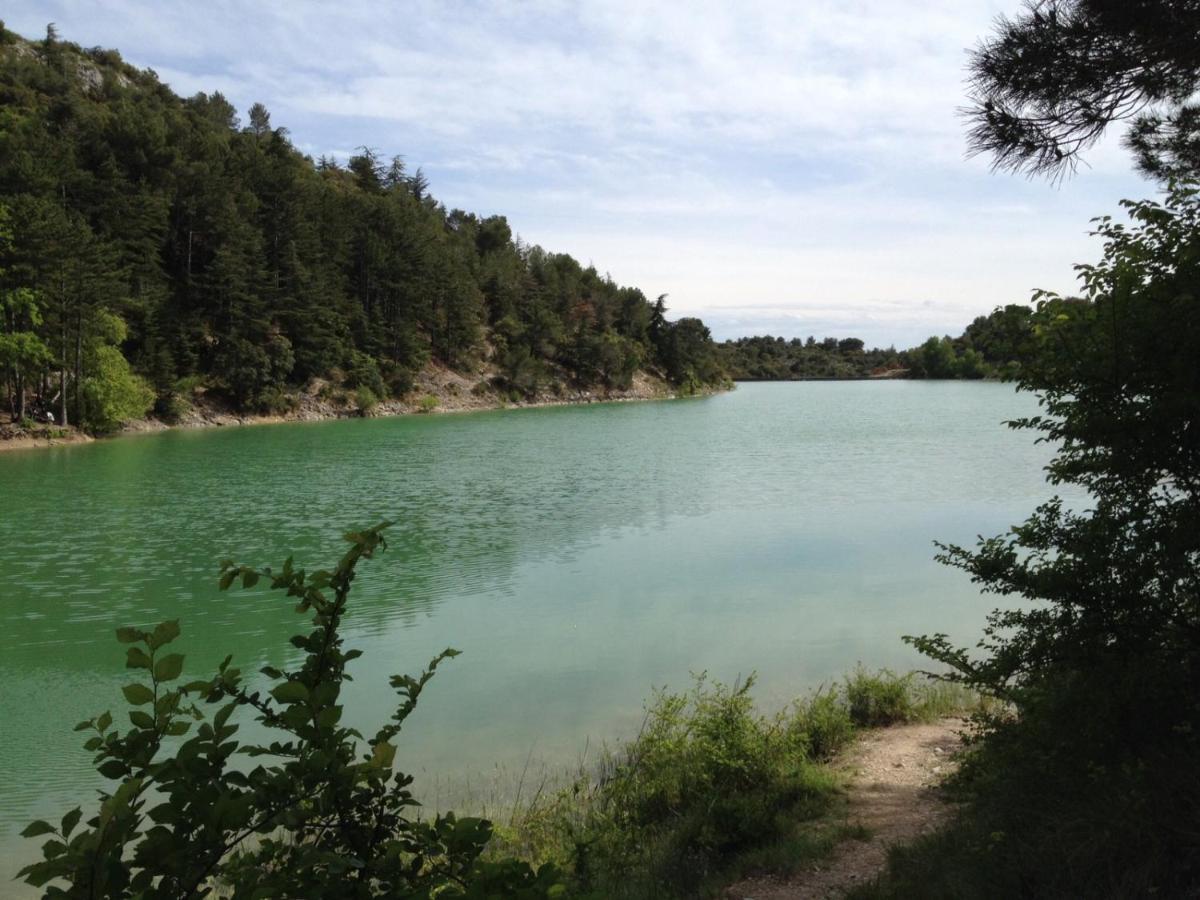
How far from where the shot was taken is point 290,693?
7.42ft

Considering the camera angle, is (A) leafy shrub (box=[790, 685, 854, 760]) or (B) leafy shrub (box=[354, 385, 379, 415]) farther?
(B) leafy shrub (box=[354, 385, 379, 415])

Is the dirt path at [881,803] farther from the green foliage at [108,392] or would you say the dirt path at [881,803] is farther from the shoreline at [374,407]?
the green foliage at [108,392]

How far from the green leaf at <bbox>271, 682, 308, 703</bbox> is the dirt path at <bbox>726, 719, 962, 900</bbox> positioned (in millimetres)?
3686

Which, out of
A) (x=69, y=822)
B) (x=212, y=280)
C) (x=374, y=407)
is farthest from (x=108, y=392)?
(x=69, y=822)

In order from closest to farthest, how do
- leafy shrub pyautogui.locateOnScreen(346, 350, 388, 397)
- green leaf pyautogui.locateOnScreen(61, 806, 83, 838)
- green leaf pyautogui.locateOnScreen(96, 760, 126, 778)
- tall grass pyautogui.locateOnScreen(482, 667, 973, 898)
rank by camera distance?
green leaf pyautogui.locateOnScreen(61, 806, 83, 838) → green leaf pyautogui.locateOnScreen(96, 760, 126, 778) → tall grass pyautogui.locateOnScreen(482, 667, 973, 898) → leafy shrub pyautogui.locateOnScreen(346, 350, 388, 397)

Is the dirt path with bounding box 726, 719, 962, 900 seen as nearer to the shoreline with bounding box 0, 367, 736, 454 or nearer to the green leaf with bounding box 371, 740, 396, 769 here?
the green leaf with bounding box 371, 740, 396, 769

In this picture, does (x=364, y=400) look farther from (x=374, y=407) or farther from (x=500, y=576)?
(x=500, y=576)

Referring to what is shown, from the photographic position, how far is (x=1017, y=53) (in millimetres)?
6246

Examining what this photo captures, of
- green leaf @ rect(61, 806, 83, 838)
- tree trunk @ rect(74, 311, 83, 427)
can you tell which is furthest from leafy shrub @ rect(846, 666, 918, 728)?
tree trunk @ rect(74, 311, 83, 427)

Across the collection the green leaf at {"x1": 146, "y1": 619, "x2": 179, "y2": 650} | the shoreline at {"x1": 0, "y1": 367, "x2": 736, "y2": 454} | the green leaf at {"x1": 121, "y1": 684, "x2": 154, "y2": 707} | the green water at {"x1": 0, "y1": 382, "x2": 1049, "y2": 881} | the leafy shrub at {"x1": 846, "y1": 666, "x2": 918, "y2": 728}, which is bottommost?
the green water at {"x1": 0, "y1": 382, "x2": 1049, "y2": 881}

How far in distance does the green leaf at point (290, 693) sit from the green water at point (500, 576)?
5769 millimetres

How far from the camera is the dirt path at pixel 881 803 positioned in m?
5.06

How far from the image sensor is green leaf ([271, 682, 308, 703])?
2.25 metres

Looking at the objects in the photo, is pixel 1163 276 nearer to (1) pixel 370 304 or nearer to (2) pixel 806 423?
(2) pixel 806 423
